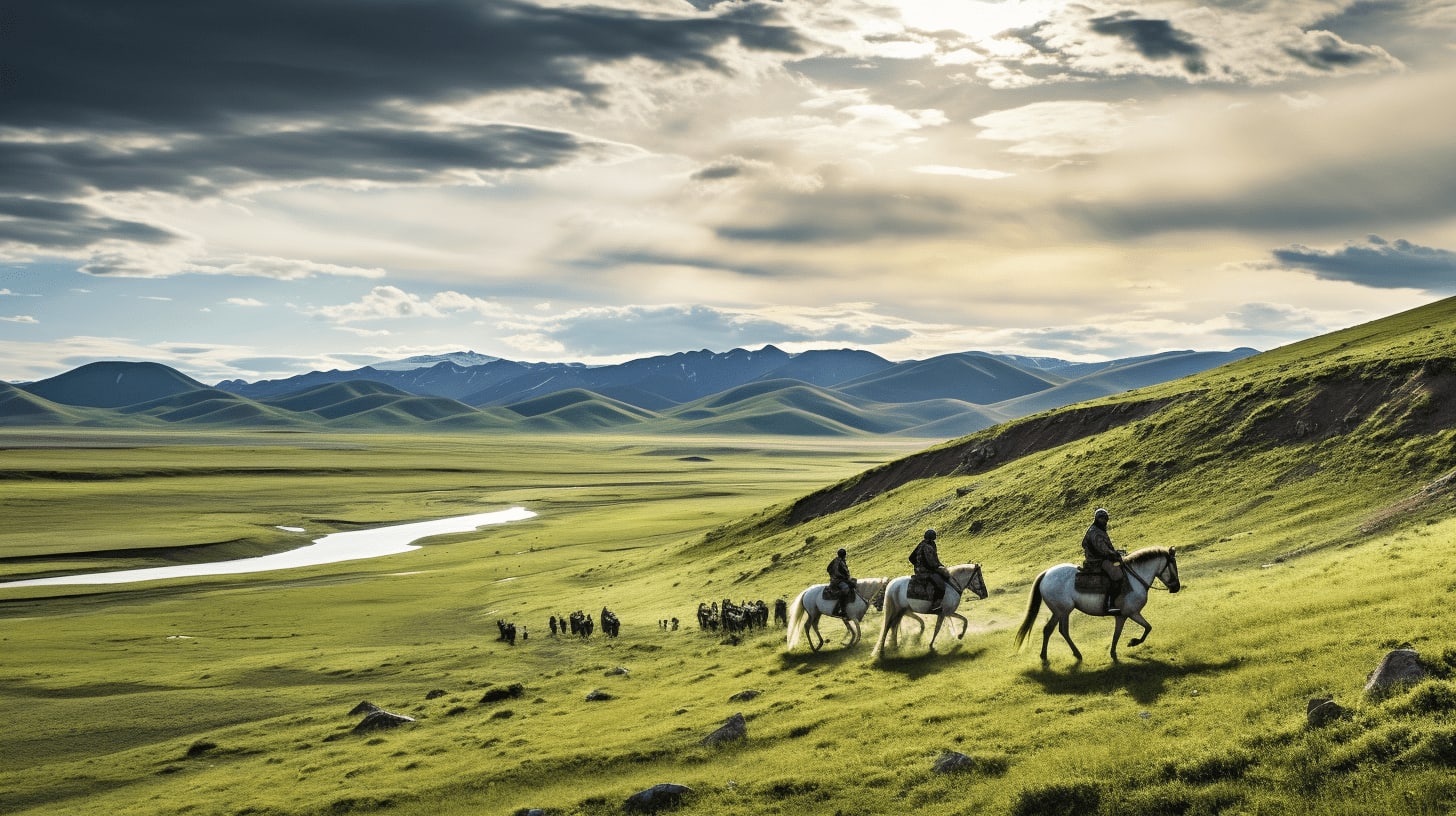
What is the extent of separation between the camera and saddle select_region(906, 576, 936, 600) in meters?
25.9

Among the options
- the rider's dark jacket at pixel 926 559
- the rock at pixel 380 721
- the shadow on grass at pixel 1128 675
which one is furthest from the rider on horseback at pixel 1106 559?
the rock at pixel 380 721

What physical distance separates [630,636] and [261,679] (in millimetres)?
17821

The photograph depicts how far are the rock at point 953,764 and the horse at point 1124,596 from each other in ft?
18.8

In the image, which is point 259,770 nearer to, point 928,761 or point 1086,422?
point 928,761

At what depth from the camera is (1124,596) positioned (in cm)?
2112

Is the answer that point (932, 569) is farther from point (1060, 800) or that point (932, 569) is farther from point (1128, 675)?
point (1060, 800)

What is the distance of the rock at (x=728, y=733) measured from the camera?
73.9ft

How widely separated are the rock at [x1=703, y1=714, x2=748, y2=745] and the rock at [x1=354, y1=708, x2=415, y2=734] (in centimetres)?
1356

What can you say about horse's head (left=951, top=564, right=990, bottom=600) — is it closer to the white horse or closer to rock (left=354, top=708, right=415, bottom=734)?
the white horse

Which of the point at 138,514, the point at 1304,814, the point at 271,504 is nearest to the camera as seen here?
the point at 1304,814

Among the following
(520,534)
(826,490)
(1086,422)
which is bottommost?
(520,534)

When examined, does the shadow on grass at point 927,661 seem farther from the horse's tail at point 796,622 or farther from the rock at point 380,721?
the rock at point 380,721

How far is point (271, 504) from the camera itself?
144 m

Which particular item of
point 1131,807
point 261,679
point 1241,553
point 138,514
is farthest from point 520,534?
point 1131,807
